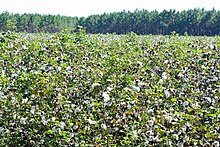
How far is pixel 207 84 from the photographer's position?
679 cm

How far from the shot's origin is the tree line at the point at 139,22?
76.8 meters

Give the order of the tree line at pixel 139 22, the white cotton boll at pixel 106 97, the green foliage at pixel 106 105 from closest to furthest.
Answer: the green foliage at pixel 106 105, the white cotton boll at pixel 106 97, the tree line at pixel 139 22

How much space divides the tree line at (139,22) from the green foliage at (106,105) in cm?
6804

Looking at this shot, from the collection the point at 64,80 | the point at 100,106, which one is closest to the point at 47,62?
the point at 64,80

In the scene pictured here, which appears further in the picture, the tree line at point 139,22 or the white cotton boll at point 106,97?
the tree line at point 139,22

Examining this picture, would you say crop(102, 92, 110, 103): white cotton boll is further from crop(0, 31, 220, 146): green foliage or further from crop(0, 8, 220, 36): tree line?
crop(0, 8, 220, 36): tree line

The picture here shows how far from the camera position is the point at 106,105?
5.46 metres

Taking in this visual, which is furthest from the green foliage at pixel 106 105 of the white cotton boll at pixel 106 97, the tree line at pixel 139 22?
the tree line at pixel 139 22

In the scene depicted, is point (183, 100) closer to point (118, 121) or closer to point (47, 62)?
point (118, 121)

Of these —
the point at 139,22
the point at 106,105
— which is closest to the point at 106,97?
the point at 106,105

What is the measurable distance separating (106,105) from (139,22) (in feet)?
276

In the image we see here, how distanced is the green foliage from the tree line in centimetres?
6804

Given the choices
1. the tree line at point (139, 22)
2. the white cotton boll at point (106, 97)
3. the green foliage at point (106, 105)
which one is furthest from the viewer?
the tree line at point (139, 22)

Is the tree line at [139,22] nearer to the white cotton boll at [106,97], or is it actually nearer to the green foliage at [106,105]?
the green foliage at [106,105]
